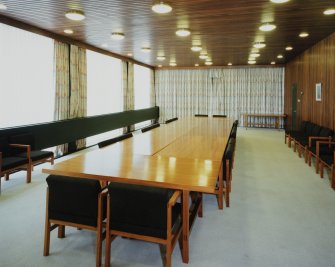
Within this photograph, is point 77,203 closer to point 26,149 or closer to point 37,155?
point 37,155

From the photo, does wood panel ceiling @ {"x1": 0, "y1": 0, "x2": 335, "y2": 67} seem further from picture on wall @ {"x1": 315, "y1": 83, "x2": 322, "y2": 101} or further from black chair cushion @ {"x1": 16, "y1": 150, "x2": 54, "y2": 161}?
black chair cushion @ {"x1": 16, "y1": 150, "x2": 54, "y2": 161}

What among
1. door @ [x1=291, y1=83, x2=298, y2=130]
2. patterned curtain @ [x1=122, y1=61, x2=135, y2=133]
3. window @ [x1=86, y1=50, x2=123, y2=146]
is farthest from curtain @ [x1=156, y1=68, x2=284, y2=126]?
window @ [x1=86, y1=50, x2=123, y2=146]

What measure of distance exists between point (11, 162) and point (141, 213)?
2.91 meters

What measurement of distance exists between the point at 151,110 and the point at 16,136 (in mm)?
7342

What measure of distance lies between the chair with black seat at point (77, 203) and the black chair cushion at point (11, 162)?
2.01 metres

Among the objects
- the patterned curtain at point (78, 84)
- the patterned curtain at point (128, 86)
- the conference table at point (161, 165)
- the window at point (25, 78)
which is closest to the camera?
the conference table at point (161, 165)

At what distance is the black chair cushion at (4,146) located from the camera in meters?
4.23

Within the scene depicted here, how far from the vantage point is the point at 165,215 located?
1.92m

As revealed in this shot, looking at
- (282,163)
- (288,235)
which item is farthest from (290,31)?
(288,235)

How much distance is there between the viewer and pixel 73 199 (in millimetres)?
2131

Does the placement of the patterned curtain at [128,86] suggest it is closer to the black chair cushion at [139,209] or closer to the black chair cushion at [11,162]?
the black chair cushion at [11,162]

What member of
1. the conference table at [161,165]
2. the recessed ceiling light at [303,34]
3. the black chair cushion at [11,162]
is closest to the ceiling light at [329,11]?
the recessed ceiling light at [303,34]

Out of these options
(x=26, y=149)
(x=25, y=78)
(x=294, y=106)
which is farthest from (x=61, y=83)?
(x=294, y=106)

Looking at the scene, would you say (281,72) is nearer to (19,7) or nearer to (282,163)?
(282,163)
